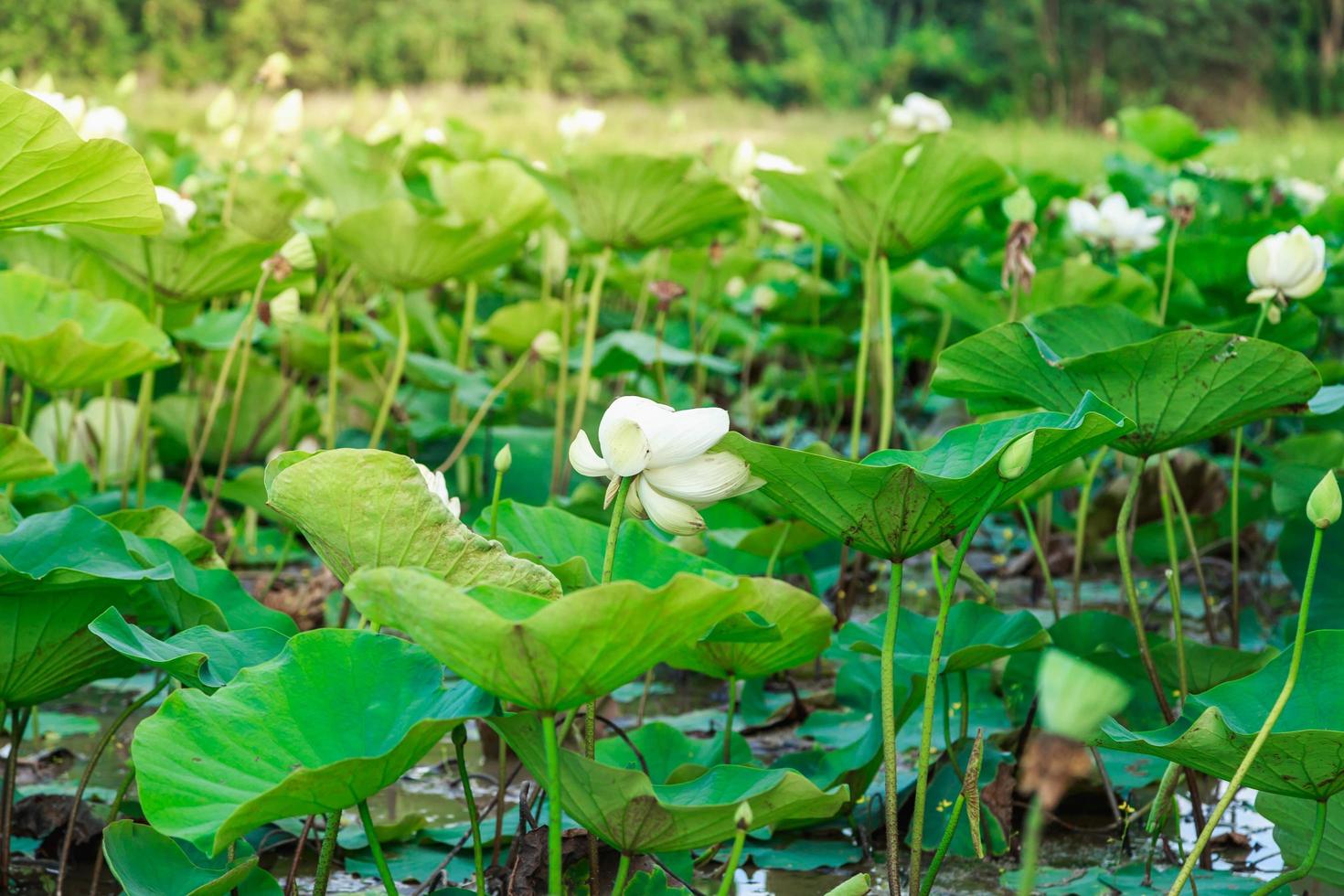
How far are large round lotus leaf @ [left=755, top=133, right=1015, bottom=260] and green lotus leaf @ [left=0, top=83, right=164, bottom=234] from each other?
0.76 m

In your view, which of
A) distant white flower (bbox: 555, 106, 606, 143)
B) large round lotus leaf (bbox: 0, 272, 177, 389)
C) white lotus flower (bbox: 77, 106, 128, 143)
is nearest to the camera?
large round lotus leaf (bbox: 0, 272, 177, 389)

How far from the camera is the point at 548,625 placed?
62cm

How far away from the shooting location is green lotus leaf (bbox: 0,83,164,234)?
A: 891 mm

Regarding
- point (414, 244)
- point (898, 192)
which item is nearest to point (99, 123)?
point (414, 244)

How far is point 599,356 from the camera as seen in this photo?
1.85 m

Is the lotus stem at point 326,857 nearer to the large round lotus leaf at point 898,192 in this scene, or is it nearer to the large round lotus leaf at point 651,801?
the large round lotus leaf at point 651,801

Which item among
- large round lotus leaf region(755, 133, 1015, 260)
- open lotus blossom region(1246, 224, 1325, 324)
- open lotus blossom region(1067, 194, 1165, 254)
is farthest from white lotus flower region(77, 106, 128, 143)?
open lotus blossom region(1246, 224, 1325, 324)

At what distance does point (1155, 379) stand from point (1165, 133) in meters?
1.91

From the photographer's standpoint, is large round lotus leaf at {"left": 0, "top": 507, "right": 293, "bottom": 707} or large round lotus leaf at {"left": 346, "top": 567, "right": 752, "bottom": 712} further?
large round lotus leaf at {"left": 0, "top": 507, "right": 293, "bottom": 707}

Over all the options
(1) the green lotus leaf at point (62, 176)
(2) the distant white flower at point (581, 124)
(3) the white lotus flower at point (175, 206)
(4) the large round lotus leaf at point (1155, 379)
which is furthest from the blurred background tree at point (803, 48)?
(4) the large round lotus leaf at point (1155, 379)

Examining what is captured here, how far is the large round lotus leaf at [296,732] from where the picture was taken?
0.69 m

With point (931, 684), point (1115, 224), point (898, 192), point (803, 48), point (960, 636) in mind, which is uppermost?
point (898, 192)

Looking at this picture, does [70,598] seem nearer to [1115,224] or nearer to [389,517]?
[389,517]

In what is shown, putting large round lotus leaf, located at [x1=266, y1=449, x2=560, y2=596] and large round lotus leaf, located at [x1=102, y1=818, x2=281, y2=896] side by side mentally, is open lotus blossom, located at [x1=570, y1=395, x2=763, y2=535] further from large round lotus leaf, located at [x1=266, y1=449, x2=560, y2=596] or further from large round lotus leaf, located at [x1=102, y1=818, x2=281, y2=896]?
large round lotus leaf, located at [x1=102, y1=818, x2=281, y2=896]
